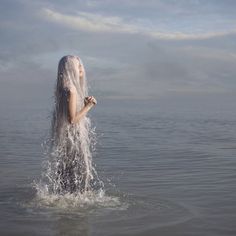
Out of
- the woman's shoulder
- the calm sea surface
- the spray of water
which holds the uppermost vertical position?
the woman's shoulder

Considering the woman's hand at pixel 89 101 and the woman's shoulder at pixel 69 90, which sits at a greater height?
the woman's shoulder at pixel 69 90

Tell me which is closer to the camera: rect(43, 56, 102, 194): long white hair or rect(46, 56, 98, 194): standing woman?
rect(46, 56, 98, 194): standing woman

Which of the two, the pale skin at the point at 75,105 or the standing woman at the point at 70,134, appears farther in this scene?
the standing woman at the point at 70,134

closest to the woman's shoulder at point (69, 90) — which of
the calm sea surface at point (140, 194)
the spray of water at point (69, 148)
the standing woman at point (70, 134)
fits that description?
the standing woman at point (70, 134)

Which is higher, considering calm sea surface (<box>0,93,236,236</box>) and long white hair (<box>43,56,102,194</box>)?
long white hair (<box>43,56,102,194</box>)

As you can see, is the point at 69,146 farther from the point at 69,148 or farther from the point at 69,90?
the point at 69,90

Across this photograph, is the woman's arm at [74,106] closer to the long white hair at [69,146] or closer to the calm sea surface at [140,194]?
the long white hair at [69,146]

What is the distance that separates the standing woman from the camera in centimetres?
830

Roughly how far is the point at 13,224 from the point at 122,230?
1.73m

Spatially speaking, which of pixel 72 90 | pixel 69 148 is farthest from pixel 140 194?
pixel 72 90

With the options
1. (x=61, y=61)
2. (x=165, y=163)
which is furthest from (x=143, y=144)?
(x=61, y=61)

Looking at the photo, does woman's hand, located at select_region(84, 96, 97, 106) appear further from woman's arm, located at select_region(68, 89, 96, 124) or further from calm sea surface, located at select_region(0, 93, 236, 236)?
calm sea surface, located at select_region(0, 93, 236, 236)

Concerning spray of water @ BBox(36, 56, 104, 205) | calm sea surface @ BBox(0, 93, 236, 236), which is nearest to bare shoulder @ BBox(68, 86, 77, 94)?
spray of water @ BBox(36, 56, 104, 205)

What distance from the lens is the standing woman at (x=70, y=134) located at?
830 centimetres
